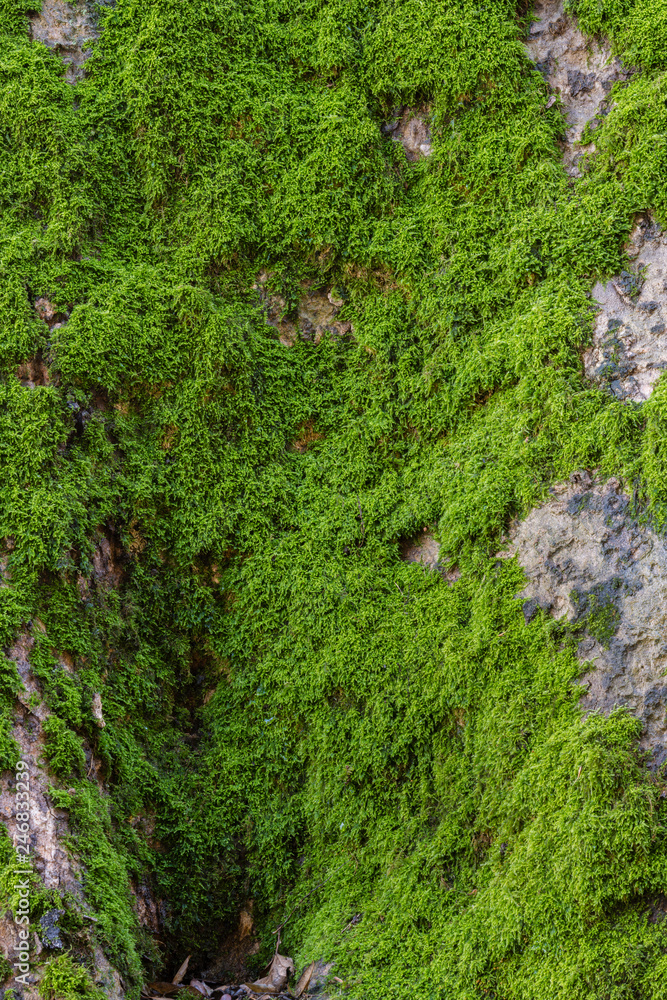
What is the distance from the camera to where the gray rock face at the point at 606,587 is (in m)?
3.38

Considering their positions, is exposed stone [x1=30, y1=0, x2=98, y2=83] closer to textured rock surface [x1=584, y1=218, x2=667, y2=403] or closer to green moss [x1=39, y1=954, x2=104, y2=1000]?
textured rock surface [x1=584, y1=218, x2=667, y2=403]

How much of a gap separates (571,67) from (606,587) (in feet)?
10.6

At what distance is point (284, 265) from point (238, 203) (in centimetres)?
50

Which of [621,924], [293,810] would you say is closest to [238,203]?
[293,810]

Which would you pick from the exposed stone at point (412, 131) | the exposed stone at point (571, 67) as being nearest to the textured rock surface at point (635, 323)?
the exposed stone at point (571, 67)

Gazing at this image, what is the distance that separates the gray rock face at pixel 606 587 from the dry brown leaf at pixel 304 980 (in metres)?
1.90

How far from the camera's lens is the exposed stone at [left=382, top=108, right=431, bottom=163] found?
4.95 metres

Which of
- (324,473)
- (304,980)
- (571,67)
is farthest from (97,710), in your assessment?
(571,67)

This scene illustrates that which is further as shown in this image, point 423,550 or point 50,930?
point 423,550

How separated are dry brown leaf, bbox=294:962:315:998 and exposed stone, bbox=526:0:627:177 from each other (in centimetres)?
452

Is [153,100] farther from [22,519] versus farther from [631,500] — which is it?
[631,500]

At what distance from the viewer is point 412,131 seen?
501 cm

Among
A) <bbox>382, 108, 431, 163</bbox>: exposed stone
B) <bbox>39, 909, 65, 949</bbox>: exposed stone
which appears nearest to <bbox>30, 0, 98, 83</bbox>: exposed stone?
<bbox>382, 108, 431, 163</bbox>: exposed stone

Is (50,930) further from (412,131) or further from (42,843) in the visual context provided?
(412,131)
